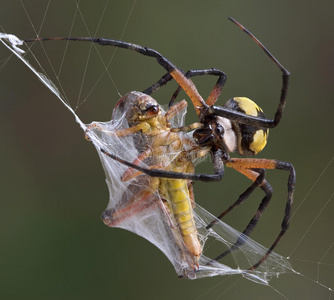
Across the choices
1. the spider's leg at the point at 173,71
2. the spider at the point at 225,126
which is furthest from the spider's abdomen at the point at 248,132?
the spider's leg at the point at 173,71

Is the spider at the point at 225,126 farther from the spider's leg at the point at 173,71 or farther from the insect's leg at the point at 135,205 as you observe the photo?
the insect's leg at the point at 135,205

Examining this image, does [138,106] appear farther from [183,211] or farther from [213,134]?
[183,211]

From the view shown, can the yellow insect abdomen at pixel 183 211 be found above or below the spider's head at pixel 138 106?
below

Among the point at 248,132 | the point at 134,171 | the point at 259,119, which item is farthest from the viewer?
the point at 248,132

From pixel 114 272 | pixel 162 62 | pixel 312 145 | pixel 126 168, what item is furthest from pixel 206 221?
pixel 312 145

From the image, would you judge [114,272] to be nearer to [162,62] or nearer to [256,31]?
[162,62]

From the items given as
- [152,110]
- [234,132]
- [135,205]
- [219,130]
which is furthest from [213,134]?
[135,205]
